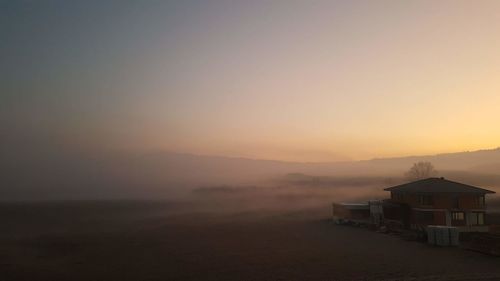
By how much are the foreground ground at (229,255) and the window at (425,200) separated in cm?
619

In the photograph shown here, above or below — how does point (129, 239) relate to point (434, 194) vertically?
below

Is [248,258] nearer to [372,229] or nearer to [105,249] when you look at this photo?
[105,249]

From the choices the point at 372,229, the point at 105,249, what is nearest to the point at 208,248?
the point at 105,249

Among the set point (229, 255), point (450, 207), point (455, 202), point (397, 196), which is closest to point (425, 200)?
point (450, 207)

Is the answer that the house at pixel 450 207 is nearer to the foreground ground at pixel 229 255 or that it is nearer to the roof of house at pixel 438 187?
the roof of house at pixel 438 187

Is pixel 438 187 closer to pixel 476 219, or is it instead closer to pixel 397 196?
pixel 476 219

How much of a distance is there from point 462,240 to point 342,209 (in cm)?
1734

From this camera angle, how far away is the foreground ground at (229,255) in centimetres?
2809

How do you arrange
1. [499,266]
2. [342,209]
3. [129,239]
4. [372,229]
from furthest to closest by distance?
[342,209]
[372,229]
[129,239]
[499,266]

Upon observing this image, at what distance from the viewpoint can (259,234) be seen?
1860 inches

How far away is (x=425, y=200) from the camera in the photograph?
4769cm

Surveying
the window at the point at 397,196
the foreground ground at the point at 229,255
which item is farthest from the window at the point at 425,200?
the foreground ground at the point at 229,255

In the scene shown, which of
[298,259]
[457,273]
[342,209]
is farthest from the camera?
[342,209]

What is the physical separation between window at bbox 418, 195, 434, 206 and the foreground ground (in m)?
6.19
